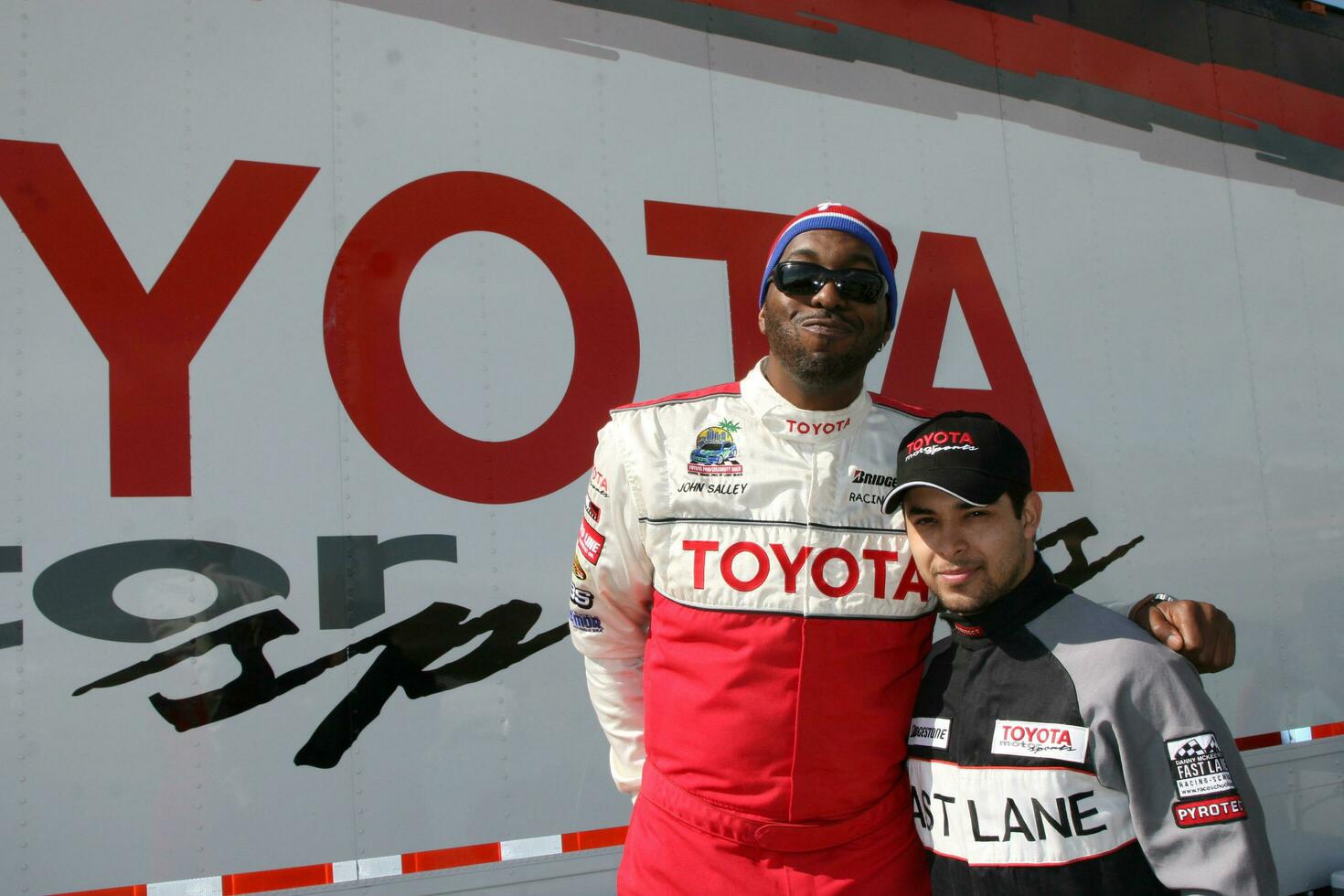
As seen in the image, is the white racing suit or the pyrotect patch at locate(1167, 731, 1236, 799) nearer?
the pyrotect patch at locate(1167, 731, 1236, 799)

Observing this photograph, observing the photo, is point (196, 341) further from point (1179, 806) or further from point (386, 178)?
point (1179, 806)

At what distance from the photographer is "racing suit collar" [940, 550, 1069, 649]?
1.58m

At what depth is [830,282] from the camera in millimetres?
1739

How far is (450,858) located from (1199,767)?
5.30 ft

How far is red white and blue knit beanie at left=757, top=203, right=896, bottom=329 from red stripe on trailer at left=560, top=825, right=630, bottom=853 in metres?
1.37

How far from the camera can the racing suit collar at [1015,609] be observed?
1580mm

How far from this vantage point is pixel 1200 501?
11.2ft

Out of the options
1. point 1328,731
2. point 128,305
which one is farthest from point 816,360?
point 1328,731

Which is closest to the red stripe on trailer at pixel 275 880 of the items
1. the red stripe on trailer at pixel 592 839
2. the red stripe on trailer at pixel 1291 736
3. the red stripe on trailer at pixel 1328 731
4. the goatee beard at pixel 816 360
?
the red stripe on trailer at pixel 592 839

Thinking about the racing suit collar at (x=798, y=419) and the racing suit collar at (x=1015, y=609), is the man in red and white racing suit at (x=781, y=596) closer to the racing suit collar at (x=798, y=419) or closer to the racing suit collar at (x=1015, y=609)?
the racing suit collar at (x=798, y=419)

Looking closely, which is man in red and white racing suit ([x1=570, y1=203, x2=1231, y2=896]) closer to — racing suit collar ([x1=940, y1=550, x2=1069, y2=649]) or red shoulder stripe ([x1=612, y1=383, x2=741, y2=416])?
red shoulder stripe ([x1=612, y1=383, x2=741, y2=416])

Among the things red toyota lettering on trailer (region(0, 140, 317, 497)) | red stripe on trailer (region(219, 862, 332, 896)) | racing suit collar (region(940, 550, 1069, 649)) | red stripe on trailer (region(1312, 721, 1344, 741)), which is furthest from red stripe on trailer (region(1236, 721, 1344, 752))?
red toyota lettering on trailer (region(0, 140, 317, 497))

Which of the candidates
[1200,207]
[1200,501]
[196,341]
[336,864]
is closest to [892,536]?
[336,864]

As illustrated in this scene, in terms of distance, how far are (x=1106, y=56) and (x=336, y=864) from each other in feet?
11.2
